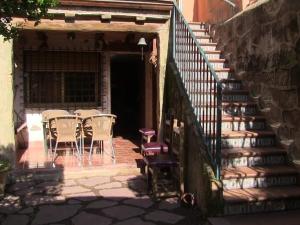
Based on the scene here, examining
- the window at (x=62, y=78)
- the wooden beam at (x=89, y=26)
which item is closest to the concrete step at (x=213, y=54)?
the wooden beam at (x=89, y=26)

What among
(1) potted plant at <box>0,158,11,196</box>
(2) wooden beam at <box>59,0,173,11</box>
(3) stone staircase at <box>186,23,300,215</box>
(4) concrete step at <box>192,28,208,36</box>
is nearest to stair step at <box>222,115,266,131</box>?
(3) stone staircase at <box>186,23,300,215</box>

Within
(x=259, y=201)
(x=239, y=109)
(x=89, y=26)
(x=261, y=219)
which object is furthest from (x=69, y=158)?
(x=261, y=219)

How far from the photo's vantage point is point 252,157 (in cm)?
551

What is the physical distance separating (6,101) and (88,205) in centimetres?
238

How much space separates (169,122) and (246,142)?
64.5 inches

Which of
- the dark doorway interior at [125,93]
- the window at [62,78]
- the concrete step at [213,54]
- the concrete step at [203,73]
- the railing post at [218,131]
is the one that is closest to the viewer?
the railing post at [218,131]

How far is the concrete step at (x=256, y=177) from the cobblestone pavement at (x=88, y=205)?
2.18 feet

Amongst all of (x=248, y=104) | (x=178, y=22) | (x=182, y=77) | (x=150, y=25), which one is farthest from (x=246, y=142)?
(x=150, y=25)

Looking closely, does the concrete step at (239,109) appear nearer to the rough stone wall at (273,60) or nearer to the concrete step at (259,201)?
the rough stone wall at (273,60)

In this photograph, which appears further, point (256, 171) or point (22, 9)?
point (256, 171)

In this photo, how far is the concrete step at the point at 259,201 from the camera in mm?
4777

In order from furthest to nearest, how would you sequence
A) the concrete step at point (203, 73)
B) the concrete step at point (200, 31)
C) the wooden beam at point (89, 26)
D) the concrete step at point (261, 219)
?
the concrete step at point (200, 31)
the wooden beam at point (89, 26)
the concrete step at point (203, 73)
the concrete step at point (261, 219)

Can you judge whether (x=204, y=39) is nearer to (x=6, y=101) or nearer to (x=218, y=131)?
(x=218, y=131)

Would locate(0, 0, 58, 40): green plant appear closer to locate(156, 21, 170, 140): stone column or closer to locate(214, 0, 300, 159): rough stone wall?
locate(214, 0, 300, 159): rough stone wall
